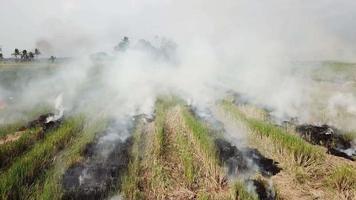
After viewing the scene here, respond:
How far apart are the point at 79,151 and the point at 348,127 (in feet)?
32.9

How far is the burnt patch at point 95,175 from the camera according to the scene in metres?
7.38

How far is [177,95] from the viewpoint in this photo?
2255 centimetres

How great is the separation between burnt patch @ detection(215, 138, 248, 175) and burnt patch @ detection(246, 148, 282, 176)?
29cm

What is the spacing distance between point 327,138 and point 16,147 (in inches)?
393

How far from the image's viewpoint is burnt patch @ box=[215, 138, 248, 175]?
29.1 ft

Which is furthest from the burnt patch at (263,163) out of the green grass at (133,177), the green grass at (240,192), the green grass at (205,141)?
the green grass at (133,177)

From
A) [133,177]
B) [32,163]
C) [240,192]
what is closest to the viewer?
[240,192]

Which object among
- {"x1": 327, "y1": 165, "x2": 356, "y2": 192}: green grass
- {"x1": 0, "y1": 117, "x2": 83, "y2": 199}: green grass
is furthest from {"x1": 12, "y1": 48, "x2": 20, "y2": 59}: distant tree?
{"x1": 327, "y1": 165, "x2": 356, "y2": 192}: green grass

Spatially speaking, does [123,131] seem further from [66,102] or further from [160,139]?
[66,102]

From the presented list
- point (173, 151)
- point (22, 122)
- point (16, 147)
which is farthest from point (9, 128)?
point (173, 151)

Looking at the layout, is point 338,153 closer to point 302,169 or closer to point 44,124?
point 302,169

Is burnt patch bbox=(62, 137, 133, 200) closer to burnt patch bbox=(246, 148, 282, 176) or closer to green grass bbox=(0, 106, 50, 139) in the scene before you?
burnt patch bbox=(246, 148, 282, 176)

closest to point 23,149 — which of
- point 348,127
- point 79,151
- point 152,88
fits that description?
point 79,151

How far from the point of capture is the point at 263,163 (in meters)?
9.38
